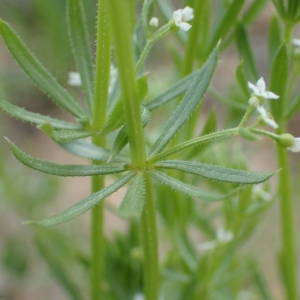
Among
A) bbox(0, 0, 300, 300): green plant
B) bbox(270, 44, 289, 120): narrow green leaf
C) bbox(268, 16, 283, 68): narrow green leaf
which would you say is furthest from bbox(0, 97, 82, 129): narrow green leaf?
bbox(268, 16, 283, 68): narrow green leaf

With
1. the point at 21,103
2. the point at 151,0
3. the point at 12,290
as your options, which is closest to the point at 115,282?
the point at 151,0

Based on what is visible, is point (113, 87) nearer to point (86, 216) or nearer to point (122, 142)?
point (122, 142)

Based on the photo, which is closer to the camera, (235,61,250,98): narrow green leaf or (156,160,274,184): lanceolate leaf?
(156,160,274,184): lanceolate leaf

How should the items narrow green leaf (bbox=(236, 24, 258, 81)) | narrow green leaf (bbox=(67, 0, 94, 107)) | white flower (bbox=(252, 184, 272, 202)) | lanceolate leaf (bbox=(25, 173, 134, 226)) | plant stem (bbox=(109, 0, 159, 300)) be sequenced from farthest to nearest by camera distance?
white flower (bbox=(252, 184, 272, 202))
narrow green leaf (bbox=(236, 24, 258, 81))
narrow green leaf (bbox=(67, 0, 94, 107))
lanceolate leaf (bbox=(25, 173, 134, 226))
plant stem (bbox=(109, 0, 159, 300))

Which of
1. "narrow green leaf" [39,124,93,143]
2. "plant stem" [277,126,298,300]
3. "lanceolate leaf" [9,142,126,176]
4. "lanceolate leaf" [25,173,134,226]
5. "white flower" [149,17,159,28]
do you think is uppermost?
"white flower" [149,17,159,28]

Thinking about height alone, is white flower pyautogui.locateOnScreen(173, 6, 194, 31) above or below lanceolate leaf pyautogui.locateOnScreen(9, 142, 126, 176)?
above

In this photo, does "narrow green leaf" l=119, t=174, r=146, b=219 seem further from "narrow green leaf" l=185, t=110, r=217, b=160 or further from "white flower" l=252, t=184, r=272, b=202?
"white flower" l=252, t=184, r=272, b=202

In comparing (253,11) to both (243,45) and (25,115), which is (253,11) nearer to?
(243,45)
